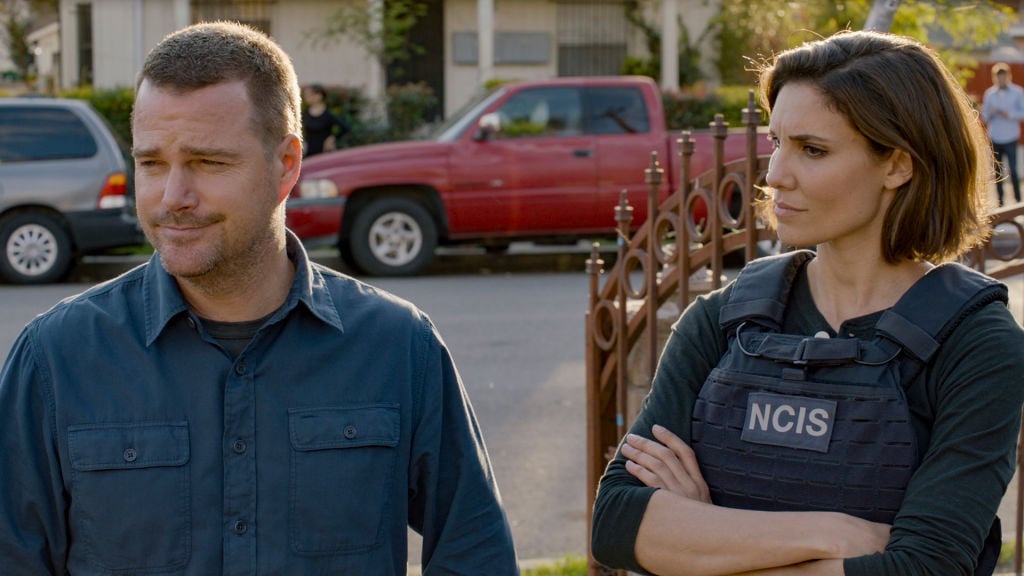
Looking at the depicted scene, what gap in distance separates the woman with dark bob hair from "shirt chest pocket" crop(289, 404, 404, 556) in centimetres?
43

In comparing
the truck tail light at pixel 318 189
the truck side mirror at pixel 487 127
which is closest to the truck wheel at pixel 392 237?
the truck tail light at pixel 318 189

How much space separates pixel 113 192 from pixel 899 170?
11125 mm

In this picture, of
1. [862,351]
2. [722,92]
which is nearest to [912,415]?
[862,351]

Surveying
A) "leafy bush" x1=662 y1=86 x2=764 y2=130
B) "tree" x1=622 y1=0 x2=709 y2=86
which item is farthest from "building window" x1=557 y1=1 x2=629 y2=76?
"leafy bush" x1=662 y1=86 x2=764 y2=130

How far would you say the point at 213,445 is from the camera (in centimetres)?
224

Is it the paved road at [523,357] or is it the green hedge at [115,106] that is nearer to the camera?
the paved road at [523,357]

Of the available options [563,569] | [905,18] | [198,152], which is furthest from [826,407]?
[905,18]

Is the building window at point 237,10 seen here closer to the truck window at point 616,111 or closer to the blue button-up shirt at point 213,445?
the truck window at point 616,111

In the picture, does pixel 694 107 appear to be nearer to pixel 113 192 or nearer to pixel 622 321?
pixel 113 192

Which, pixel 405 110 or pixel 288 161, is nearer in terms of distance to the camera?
pixel 288 161

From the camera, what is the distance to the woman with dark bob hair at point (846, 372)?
219 centimetres

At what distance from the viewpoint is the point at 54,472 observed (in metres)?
2.21

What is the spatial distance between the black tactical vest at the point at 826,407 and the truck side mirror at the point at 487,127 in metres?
10.4

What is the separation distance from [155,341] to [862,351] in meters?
1.17
